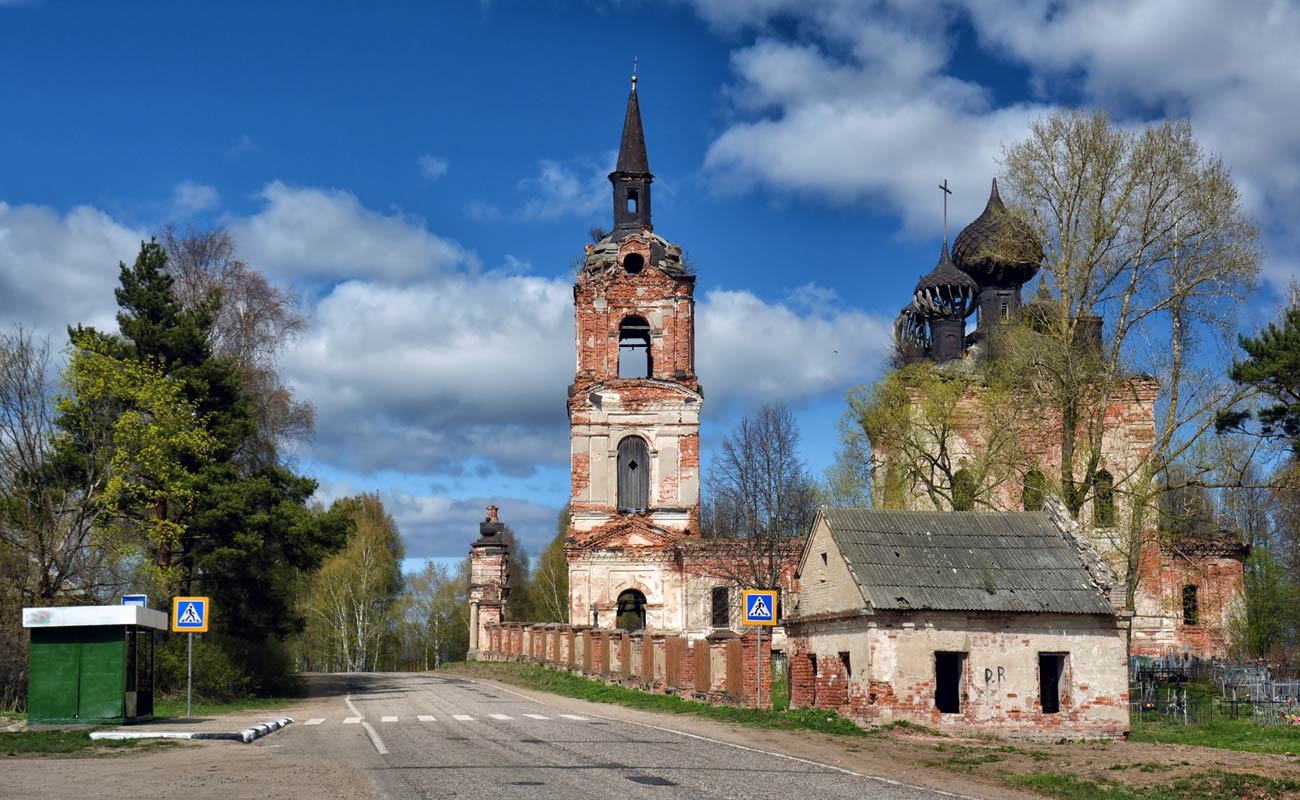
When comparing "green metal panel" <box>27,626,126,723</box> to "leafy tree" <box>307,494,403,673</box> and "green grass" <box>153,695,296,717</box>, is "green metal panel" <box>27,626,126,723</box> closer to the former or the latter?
"green grass" <box>153,695,296,717</box>

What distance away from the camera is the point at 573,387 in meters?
49.1

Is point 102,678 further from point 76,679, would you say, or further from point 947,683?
point 947,683

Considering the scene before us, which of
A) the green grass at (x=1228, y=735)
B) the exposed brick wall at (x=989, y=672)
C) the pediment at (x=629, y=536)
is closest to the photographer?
the green grass at (x=1228, y=735)

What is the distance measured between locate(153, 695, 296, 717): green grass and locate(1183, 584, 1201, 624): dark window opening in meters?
31.3

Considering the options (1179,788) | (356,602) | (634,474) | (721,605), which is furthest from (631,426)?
(1179,788)

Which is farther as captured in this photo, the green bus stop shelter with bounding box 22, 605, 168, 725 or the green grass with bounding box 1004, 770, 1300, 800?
the green bus stop shelter with bounding box 22, 605, 168, 725

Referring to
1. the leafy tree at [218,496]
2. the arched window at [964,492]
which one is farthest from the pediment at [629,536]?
the leafy tree at [218,496]

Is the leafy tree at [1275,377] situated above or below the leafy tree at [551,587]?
above

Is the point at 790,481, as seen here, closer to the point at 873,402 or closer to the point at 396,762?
the point at 873,402

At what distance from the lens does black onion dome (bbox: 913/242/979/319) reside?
169ft

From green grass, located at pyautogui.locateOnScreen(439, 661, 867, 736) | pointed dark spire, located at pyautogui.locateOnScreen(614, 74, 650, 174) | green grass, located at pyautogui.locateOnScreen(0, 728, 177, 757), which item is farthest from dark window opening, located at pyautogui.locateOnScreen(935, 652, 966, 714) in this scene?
pointed dark spire, located at pyautogui.locateOnScreen(614, 74, 650, 174)

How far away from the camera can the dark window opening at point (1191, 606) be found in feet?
152

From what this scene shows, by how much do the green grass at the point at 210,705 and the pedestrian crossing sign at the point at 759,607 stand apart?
1116cm

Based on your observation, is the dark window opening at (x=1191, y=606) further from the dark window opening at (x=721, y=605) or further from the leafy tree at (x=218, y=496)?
the leafy tree at (x=218, y=496)
